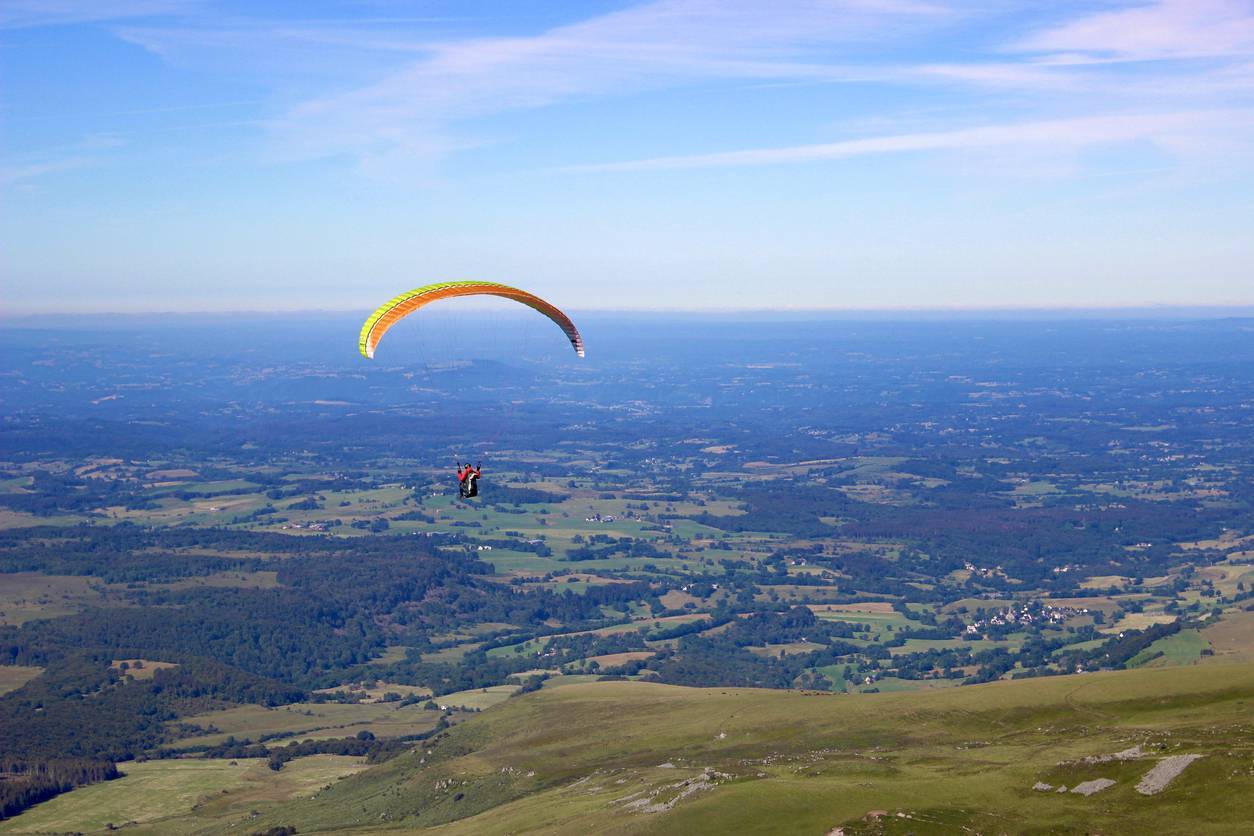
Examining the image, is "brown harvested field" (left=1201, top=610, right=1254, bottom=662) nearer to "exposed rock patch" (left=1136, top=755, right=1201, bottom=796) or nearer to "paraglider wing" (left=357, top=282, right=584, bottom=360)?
"exposed rock patch" (left=1136, top=755, right=1201, bottom=796)

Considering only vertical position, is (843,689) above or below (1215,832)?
below

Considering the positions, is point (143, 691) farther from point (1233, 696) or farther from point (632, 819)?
point (1233, 696)

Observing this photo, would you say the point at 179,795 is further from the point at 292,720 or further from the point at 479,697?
the point at 479,697

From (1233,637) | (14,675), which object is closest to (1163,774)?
(1233,637)

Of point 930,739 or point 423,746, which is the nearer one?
point 930,739

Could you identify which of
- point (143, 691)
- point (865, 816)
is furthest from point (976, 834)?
point (143, 691)

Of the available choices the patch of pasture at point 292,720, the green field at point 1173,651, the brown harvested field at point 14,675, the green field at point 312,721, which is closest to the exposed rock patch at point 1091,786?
the green field at point 1173,651

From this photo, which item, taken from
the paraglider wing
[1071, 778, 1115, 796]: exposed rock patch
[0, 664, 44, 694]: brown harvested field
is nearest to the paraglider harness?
the paraglider wing
